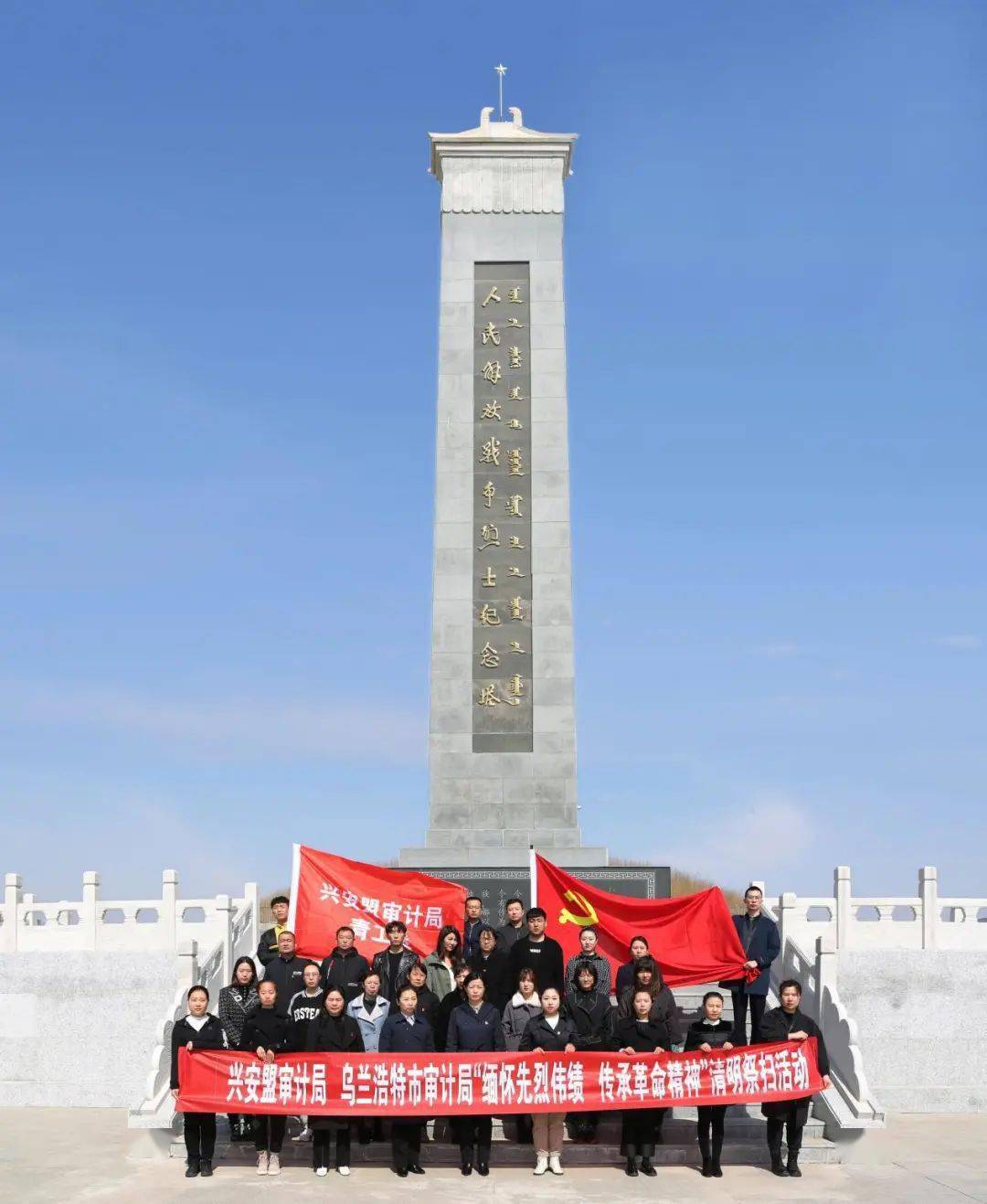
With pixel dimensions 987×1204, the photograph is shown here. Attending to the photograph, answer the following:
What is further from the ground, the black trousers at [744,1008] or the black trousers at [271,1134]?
the black trousers at [744,1008]

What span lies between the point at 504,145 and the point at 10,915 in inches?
425

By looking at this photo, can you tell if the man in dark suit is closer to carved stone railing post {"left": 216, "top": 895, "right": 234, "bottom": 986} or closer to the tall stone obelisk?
carved stone railing post {"left": 216, "top": 895, "right": 234, "bottom": 986}

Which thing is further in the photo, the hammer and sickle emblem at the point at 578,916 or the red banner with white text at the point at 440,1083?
the hammer and sickle emblem at the point at 578,916

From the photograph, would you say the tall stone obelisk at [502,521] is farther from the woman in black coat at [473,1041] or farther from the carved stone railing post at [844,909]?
the woman in black coat at [473,1041]

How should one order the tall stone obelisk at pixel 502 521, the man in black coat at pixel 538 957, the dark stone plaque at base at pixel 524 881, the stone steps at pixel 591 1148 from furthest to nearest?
the tall stone obelisk at pixel 502 521, the dark stone plaque at base at pixel 524 881, the man in black coat at pixel 538 957, the stone steps at pixel 591 1148

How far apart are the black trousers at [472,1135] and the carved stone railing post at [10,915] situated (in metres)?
6.37

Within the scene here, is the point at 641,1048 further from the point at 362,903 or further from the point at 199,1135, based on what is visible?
the point at 199,1135

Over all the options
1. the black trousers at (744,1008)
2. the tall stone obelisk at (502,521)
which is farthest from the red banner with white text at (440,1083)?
the tall stone obelisk at (502,521)

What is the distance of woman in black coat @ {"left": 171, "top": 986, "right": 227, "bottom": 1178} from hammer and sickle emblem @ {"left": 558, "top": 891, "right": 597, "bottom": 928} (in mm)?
2841

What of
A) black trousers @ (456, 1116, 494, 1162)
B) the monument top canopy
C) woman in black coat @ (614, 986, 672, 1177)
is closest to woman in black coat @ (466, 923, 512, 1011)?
black trousers @ (456, 1116, 494, 1162)

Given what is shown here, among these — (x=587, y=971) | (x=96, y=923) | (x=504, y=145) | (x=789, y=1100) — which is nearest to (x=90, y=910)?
(x=96, y=923)

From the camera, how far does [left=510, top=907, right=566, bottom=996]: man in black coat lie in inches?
405

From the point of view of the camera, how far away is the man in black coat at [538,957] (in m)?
10.3

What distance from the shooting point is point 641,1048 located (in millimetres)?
9945
